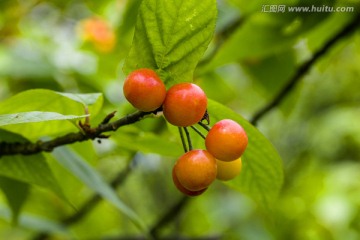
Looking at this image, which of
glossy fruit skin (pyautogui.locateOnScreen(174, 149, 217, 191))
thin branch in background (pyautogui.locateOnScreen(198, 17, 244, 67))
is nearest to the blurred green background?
thin branch in background (pyautogui.locateOnScreen(198, 17, 244, 67))

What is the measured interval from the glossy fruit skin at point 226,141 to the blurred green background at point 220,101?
0.76 ft

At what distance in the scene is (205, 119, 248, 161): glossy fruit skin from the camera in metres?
0.69

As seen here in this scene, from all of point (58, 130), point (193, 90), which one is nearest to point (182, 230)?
point (58, 130)

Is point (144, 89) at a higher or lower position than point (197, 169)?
higher

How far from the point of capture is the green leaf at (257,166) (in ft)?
2.67

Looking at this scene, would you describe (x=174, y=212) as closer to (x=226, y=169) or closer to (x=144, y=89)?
(x=226, y=169)

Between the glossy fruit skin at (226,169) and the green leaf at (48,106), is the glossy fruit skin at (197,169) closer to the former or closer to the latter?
the glossy fruit skin at (226,169)

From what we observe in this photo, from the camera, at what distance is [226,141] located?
2.25 feet

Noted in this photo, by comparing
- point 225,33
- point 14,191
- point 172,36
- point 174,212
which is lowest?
point 174,212

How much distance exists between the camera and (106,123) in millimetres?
768

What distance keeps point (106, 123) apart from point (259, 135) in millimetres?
240

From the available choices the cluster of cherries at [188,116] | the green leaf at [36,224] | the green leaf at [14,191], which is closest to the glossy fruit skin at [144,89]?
the cluster of cherries at [188,116]

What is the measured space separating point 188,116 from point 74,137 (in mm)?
Answer: 204

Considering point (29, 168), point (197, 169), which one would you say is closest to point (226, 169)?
point (197, 169)
